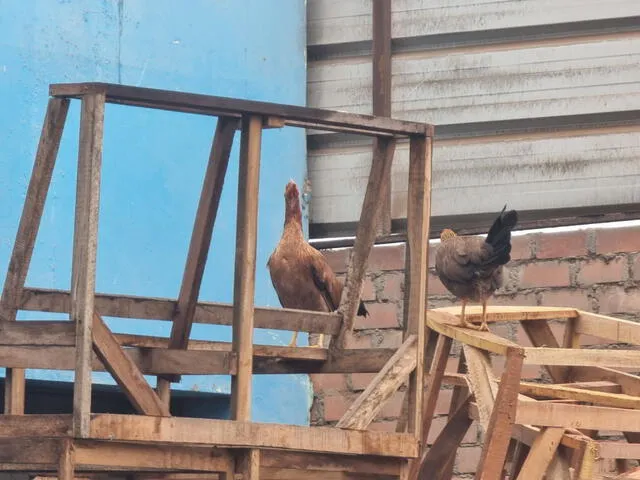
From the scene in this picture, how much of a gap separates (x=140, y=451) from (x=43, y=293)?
3.91 ft

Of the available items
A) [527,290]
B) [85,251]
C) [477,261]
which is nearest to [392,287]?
[527,290]

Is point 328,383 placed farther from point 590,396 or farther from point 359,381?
point 590,396

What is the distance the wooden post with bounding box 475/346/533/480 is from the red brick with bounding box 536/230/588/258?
3193 mm

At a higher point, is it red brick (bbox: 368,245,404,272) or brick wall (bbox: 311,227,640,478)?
red brick (bbox: 368,245,404,272)

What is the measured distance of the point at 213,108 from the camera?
5.09 m

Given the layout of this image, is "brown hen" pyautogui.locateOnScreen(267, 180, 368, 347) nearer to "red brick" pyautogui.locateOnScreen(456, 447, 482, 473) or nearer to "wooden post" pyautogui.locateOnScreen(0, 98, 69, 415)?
"red brick" pyautogui.locateOnScreen(456, 447, 482, 473)

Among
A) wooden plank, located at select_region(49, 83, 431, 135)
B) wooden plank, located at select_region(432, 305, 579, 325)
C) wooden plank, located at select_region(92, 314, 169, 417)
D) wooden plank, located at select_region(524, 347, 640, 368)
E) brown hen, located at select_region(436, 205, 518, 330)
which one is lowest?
wooden plank, located at select_region(92, 314, 169, 417)

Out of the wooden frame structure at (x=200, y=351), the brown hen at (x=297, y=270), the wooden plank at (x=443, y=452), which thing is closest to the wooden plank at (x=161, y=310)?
the wooden frame structure at (x=200, y=351)

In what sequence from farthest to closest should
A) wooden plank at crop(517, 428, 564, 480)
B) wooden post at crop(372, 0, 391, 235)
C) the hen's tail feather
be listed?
1. wooden post at crop(372, 0, 391, 235)
2. the hen's tail feather
3. wooden plank at crop(517, 428, 564, 480)

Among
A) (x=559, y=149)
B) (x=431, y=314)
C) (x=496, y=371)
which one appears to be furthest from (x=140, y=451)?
(x=559, y=149)

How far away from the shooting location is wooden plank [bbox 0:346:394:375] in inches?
206

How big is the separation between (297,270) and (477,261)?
1751 mm

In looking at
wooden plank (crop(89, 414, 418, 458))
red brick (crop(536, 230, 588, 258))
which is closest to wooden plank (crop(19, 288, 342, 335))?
wooden plank (crop(89, 414, 418, 458))

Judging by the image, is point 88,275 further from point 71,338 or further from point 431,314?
point 431,314
